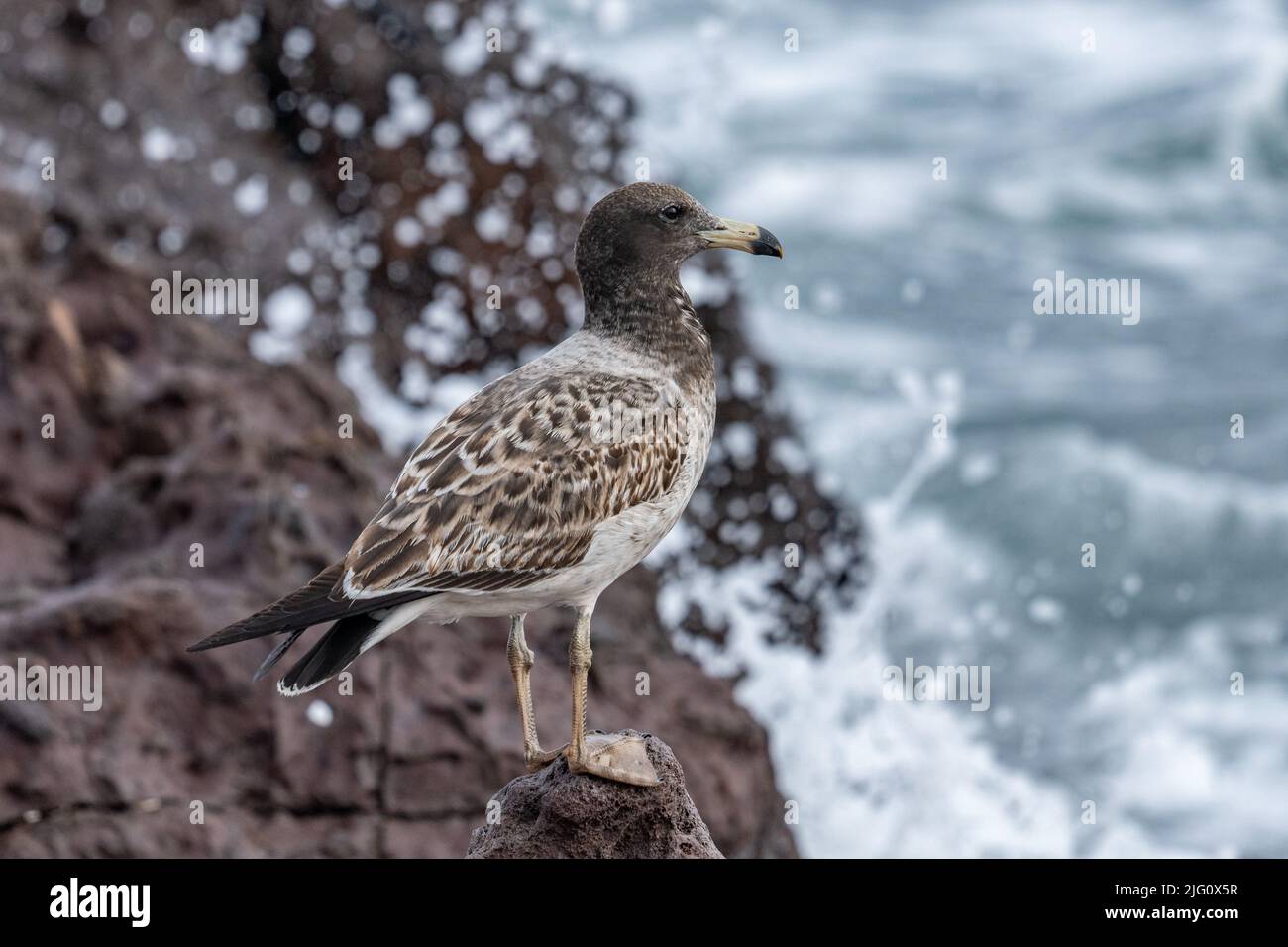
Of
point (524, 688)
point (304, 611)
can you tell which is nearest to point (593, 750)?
point (524, 688)

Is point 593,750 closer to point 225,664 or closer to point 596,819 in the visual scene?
point 596,819

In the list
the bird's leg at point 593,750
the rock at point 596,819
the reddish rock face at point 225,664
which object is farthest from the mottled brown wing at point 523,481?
the reddish rock face at point 225,664

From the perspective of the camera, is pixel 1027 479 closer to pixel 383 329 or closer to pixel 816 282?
pixel 816 282

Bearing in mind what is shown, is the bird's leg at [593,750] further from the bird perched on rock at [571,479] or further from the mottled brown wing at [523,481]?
the mottled brown wing at [523,481]

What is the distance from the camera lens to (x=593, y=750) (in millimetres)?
5836

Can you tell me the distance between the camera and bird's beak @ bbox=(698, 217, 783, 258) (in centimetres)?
601

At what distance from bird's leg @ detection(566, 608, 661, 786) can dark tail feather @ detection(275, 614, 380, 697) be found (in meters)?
0.87

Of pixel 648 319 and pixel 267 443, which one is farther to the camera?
pixel 267 443

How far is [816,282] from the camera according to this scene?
21984 millimetres

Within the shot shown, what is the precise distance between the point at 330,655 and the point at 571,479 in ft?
3.52

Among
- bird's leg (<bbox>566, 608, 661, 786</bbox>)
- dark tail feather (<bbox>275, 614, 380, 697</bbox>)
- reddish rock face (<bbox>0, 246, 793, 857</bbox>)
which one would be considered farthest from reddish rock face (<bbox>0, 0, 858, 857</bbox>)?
dark tail feather (<bbox>275, 614, 380, 697</bbox>)

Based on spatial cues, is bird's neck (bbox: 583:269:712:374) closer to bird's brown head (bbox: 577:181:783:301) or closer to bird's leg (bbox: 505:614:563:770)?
bird's brown head (bbox: 577:181:783:301)

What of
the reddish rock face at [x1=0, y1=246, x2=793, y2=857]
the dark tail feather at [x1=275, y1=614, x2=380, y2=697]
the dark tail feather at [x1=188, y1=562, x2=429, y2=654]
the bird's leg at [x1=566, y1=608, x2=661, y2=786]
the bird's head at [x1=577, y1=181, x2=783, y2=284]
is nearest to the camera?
the dark tail feather at [x1=188, y1=562, x2=429, y2=654]
